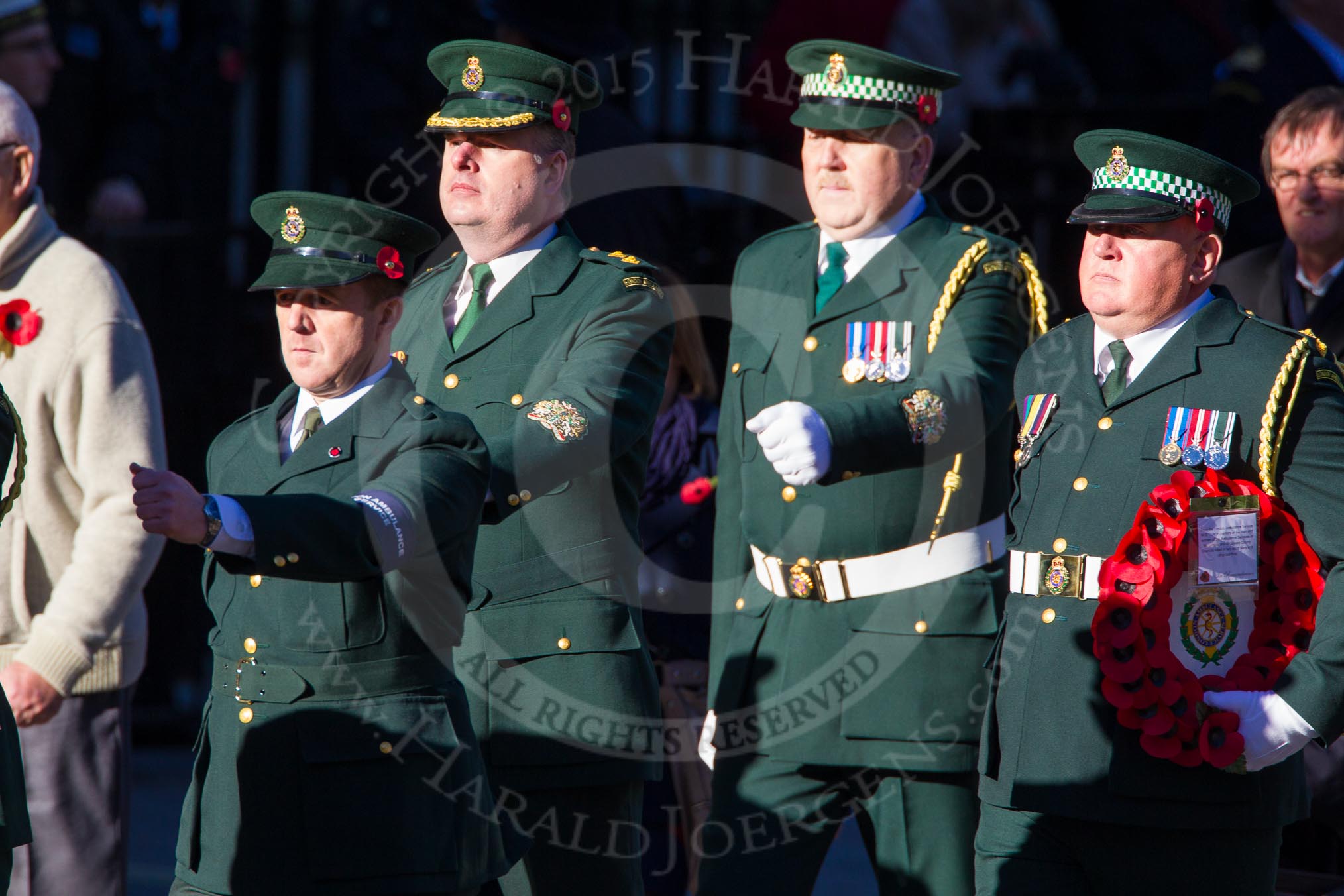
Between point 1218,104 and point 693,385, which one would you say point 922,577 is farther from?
point 1218,104

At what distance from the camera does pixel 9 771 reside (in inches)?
132

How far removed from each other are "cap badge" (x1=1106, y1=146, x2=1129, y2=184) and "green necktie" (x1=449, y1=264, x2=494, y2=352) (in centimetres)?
122

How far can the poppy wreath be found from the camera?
11.3 ft

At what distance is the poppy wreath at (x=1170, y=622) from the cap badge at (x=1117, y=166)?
0.57 metres

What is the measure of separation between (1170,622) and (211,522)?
1.64 m

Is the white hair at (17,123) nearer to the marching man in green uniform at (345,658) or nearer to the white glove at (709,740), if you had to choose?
the marching man in green uniform at (345,658)

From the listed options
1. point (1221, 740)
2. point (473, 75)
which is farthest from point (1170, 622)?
point (473, 75)

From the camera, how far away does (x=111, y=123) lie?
23.8ft

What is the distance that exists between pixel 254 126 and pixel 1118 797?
5.41 m

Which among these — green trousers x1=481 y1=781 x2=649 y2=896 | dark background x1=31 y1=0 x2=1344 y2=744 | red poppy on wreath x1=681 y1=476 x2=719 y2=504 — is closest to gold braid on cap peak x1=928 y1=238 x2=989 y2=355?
green trousers x1=481 y1=781 x2=649 y2=896

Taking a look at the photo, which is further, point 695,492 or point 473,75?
point 695,492

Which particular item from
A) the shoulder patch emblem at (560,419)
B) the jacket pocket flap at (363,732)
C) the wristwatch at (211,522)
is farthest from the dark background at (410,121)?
the wristwatch at (211,522)

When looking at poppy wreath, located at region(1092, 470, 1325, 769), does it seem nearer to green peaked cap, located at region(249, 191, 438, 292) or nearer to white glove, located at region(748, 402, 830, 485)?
white glove, located at region(748, 402, 830, 485)

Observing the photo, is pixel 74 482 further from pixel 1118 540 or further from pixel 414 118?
pixel 414 118
